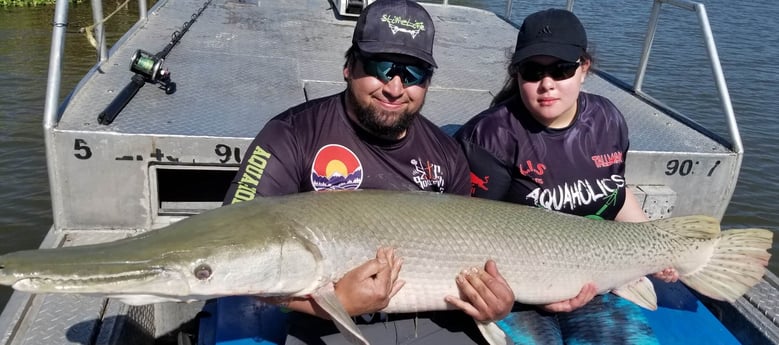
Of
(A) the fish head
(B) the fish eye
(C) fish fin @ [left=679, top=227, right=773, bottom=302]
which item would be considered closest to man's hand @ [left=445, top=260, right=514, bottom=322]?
(A) the fish head

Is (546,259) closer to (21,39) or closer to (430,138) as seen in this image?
(430,138)

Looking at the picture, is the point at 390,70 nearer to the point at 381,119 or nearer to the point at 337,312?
the point at 381,119

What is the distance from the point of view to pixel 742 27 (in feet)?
58.6

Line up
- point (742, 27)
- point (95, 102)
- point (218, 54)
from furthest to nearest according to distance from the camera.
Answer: point (742, 27) < point (218, 54) < point (95, 102)

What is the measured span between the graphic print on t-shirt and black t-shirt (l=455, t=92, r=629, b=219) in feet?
2.39

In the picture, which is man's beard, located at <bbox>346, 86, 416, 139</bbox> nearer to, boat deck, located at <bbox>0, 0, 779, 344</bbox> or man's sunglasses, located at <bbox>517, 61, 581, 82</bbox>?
man's sunglasses, located at <bbox>517, 61, 581, 82</bbox>

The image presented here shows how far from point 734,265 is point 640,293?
562 mm

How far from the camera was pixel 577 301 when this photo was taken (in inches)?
118

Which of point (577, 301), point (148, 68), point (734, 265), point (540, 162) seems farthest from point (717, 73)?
point (148, 68)

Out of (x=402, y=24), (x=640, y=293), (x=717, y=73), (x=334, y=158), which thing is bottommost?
(x=640, y=293)

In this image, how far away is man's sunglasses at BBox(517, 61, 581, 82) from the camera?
10.4 feet

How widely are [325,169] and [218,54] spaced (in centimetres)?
368

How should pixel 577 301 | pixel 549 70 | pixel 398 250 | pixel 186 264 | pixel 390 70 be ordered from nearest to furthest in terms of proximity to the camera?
pixel 186 264
pixel 398 250
pixel 390 70
pixel 577 301
pixel 549 70

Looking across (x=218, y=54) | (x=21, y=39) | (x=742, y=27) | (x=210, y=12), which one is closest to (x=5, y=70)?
(x=21, y=39)
